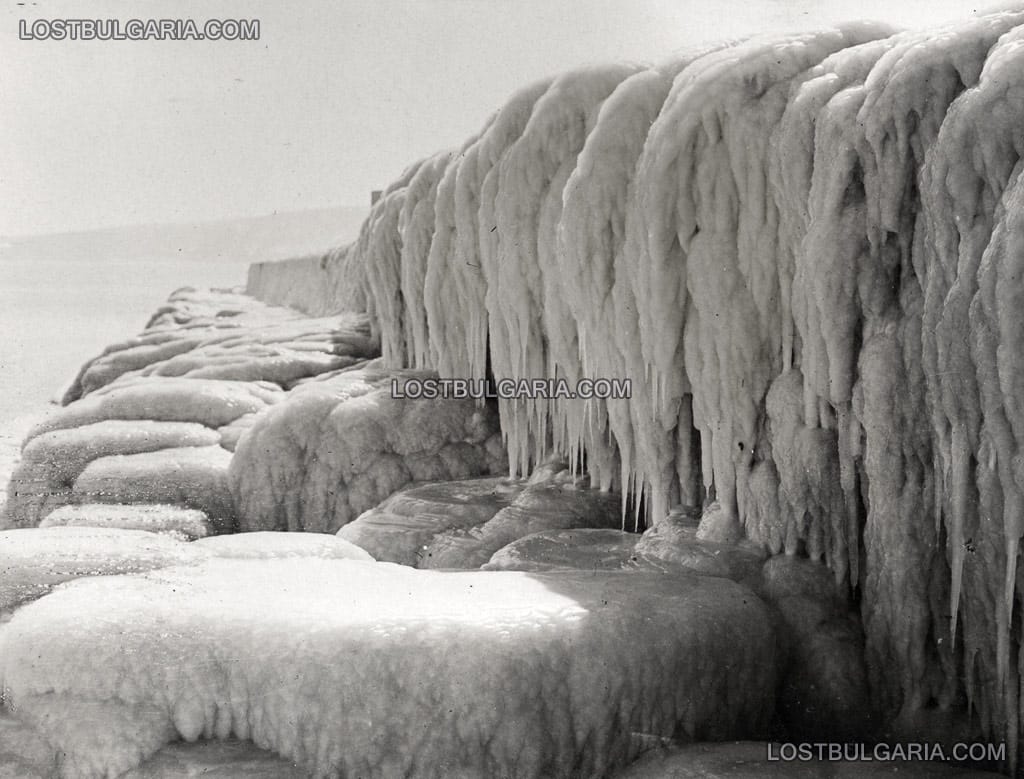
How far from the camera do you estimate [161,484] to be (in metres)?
5.76

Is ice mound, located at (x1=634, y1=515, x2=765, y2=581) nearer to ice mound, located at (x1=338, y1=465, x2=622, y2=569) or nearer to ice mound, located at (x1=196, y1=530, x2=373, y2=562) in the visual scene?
ice mound, located at (x1=338, y1=465, x2=622, y2=569)

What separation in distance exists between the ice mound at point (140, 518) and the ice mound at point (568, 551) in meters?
2.17

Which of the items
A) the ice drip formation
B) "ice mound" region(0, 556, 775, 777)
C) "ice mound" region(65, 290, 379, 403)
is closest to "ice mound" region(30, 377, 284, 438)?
"ice mound" region(65, 290, 379, 403)

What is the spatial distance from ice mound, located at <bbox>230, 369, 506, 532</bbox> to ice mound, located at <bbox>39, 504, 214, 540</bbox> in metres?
0.37

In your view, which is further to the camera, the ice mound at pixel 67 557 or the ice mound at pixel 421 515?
the ice mound at pixel 421 515

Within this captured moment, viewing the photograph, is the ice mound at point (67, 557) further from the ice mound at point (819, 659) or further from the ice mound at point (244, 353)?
the ice mound at point (244, 353)

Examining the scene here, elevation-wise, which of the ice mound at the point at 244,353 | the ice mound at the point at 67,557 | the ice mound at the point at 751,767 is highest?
the ice mound at the point at 244,353

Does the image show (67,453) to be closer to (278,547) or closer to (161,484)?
(161,484)

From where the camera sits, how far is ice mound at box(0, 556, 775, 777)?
8.32 feet

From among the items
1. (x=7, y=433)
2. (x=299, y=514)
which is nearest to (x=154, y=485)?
(x=299, y=514)

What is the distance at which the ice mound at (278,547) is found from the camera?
11.8 ft

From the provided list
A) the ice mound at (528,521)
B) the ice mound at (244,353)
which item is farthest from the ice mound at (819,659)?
the ice mound at (244,353)

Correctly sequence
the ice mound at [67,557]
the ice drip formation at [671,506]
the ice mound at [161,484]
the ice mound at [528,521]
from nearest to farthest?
1. the ice drip formation at [671,506]
2. the ice mound at [67,557]
3. the ice mound at [528,521]
4. the ice mound at [161,484]

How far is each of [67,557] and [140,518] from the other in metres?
2.23
